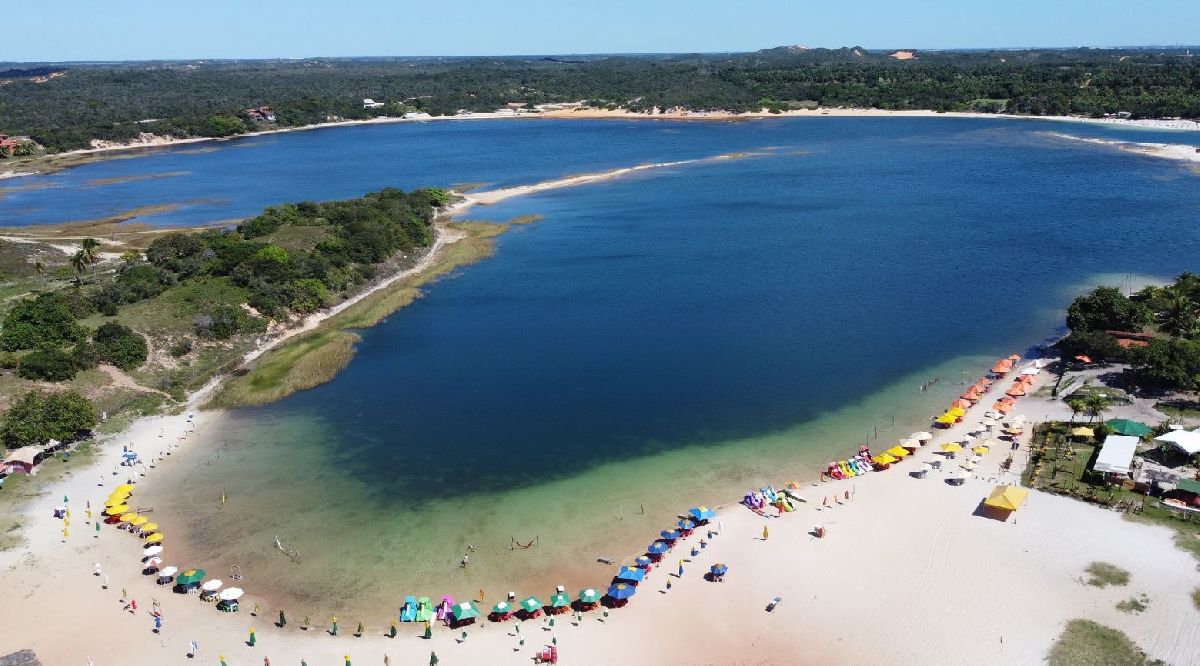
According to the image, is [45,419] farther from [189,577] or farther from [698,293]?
[698,293]

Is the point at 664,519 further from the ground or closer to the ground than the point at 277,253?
closer to the ground

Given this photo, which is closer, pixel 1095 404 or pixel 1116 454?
pixel 1116 454

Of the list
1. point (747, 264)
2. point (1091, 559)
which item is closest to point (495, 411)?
A: point (1091, 559)

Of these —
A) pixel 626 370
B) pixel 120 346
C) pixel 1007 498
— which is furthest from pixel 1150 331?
pixel 120 346

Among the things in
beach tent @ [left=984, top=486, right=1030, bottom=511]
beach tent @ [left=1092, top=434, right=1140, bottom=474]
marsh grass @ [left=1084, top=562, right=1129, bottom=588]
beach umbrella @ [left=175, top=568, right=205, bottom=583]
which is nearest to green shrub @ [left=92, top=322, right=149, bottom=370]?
beach umbrella @ [left=175, top=568, right=205, bottom=583]

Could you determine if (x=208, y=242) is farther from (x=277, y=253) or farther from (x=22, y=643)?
(x=22, y=643)

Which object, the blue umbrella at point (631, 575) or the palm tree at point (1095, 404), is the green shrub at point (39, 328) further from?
the palm tree at point (1095, 404)
